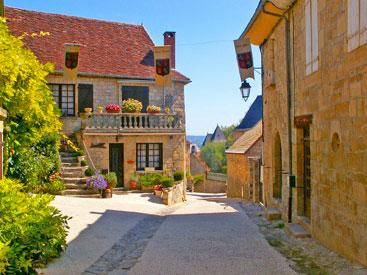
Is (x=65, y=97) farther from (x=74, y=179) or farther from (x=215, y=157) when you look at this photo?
(x=215, y=157)

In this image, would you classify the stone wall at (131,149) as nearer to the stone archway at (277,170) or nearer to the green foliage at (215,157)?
the stone archway at (277,170)

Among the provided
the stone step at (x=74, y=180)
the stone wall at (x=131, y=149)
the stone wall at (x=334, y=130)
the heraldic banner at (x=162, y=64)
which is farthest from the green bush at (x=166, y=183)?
the stone wall at (x=334, y=130)

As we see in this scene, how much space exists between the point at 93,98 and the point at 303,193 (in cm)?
1222

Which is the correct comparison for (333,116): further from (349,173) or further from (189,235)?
(189,235)

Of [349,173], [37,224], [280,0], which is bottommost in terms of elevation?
[37,224]

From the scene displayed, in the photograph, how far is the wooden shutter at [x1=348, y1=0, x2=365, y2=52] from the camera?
16.5ft

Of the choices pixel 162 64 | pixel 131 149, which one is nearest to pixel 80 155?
pixel 131 149

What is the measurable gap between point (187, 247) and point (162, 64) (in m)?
8.90

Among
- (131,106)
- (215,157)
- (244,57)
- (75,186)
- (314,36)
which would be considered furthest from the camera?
(215,157)

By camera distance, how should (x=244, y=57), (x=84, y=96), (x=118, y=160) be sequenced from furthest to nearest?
(x=84, y=96), (x=118, y=160), (x=244, y=57)

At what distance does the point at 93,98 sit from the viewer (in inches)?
712

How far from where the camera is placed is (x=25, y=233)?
5152 millimetres

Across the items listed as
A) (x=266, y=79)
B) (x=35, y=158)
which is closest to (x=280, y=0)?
(x=266, y=79)

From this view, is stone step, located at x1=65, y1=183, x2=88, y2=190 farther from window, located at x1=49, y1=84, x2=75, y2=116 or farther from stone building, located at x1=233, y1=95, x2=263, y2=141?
stone building, located at x1=233, y1=95, x2=263, y2=141
